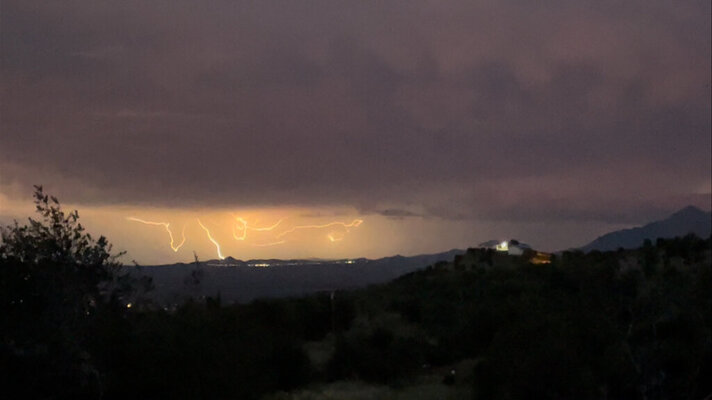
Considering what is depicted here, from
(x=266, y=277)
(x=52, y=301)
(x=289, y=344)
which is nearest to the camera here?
(x=52, y=301)

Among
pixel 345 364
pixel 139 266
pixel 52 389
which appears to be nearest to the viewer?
pixel 52 389

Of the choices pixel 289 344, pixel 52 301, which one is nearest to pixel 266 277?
pixel 289 344

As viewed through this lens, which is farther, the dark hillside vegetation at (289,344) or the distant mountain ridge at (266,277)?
the distant mountain ridge at (266,277)

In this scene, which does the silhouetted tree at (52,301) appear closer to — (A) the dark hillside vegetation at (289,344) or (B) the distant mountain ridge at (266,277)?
(A) the dark hillside vegetation at (289,344)

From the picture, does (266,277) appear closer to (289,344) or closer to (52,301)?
(289,344)

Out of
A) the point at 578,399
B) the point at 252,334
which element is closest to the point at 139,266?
the point at 252,334

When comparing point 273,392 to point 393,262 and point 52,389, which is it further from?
point 393,262

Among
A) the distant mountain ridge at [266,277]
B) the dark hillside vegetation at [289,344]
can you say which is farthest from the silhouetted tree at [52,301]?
the distant mountain ridge at [266,277]

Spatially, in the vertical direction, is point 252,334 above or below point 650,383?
above
